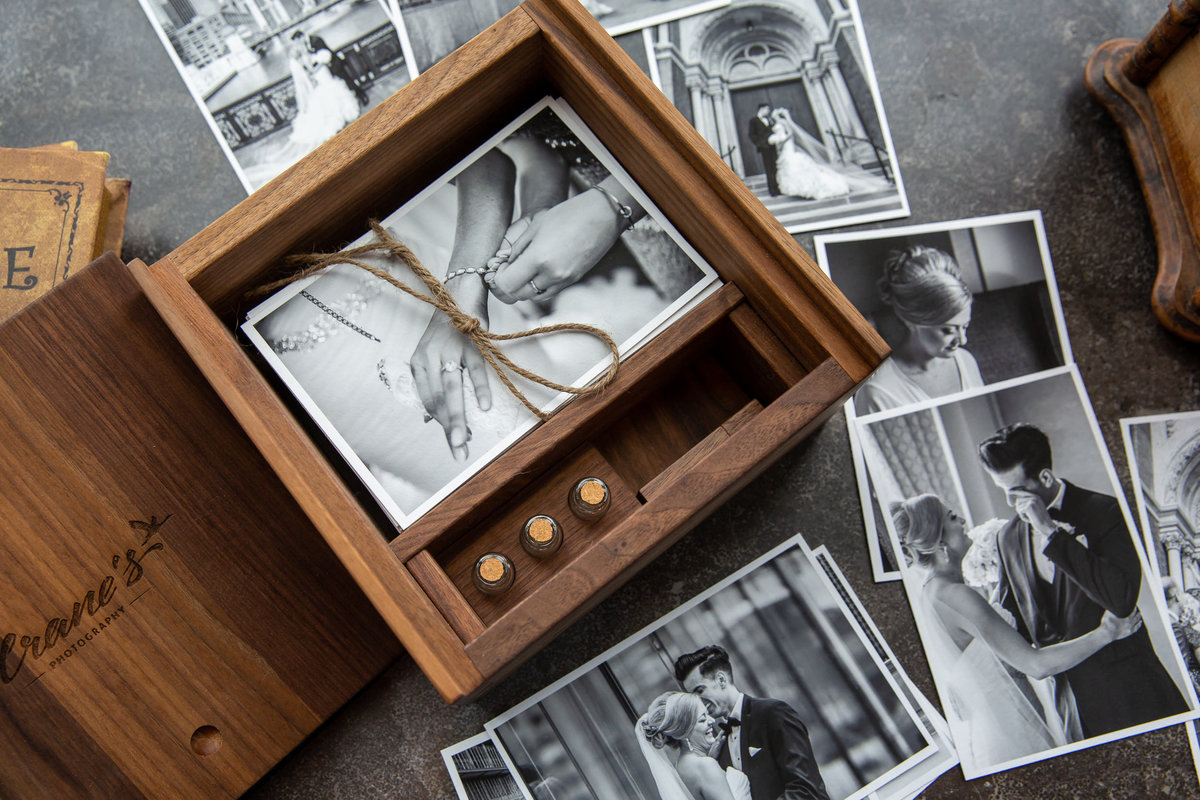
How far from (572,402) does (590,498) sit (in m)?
0.09

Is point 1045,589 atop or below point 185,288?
below

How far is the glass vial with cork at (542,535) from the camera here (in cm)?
72

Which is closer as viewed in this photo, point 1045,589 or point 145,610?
point 145,610

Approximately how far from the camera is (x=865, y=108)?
101 cm

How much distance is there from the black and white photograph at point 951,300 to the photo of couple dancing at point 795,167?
0.20 feet

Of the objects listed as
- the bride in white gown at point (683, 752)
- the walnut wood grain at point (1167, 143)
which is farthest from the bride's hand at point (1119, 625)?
the bride in white gown at point (683, 752)

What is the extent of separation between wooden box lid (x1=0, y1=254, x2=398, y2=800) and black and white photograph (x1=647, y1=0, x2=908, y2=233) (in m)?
0.67

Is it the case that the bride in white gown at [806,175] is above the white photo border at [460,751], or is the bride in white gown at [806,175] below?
above

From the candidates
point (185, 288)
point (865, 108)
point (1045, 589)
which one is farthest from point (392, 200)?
point (1045, 589)

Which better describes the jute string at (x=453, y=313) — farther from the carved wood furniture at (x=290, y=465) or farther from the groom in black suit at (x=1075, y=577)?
the groom in black suit at (x=1075, y=577)

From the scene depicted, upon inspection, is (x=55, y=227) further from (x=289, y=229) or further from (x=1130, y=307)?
(x=1130, y=307)

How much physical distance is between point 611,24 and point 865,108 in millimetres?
340

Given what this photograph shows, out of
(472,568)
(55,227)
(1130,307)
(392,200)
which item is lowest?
(1130,307)

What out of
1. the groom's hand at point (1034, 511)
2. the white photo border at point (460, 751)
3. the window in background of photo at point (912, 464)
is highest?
the white photo border at point (460, 751)
